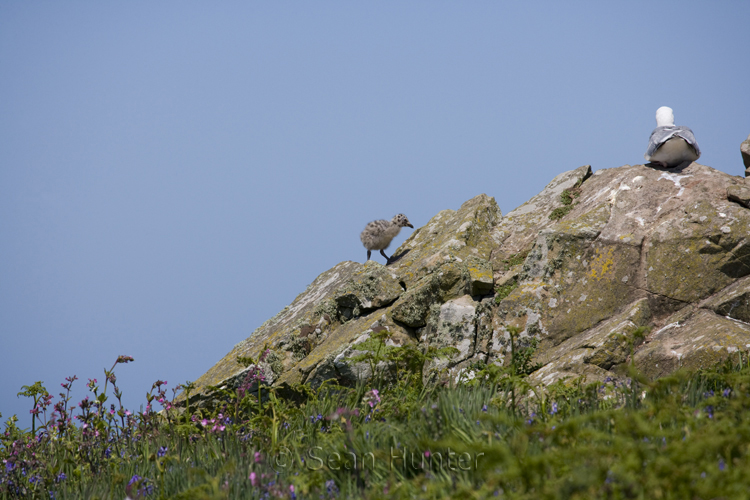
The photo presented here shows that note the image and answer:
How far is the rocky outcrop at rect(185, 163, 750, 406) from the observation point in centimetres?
749

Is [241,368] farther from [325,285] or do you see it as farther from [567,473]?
[567,473]

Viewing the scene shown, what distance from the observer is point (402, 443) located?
430 centimetres

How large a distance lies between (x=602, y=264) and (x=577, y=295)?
0.68 metres

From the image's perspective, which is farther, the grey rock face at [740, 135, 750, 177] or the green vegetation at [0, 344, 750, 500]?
the grey rock face at [740, 135, 750, 177]

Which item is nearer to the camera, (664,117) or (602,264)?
(602,264)

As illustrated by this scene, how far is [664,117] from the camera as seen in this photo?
10.6 meters

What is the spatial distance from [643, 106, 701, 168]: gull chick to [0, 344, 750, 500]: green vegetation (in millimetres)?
4955

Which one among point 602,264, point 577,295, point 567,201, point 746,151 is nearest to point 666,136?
point 567,201

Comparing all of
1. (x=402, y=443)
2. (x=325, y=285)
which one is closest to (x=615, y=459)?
(x=402, y=443)

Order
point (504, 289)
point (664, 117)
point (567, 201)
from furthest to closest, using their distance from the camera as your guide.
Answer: point (567, 201) → point (664, 117) → point (504, 289)

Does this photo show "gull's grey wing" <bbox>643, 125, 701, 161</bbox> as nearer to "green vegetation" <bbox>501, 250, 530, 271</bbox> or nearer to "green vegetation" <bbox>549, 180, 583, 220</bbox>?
"green vegetation" <bbox>549, 180, 583, 220</bbox>

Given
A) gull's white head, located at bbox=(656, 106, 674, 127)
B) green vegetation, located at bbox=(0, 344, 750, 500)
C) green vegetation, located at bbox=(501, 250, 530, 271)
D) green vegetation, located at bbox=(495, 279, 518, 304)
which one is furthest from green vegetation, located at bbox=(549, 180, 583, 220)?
green vegetation, located at bbox=(0, 344, 750, 500)

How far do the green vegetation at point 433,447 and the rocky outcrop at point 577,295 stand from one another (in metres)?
0.69

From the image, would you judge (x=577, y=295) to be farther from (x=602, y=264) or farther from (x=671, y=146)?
(x=671, y=146)
